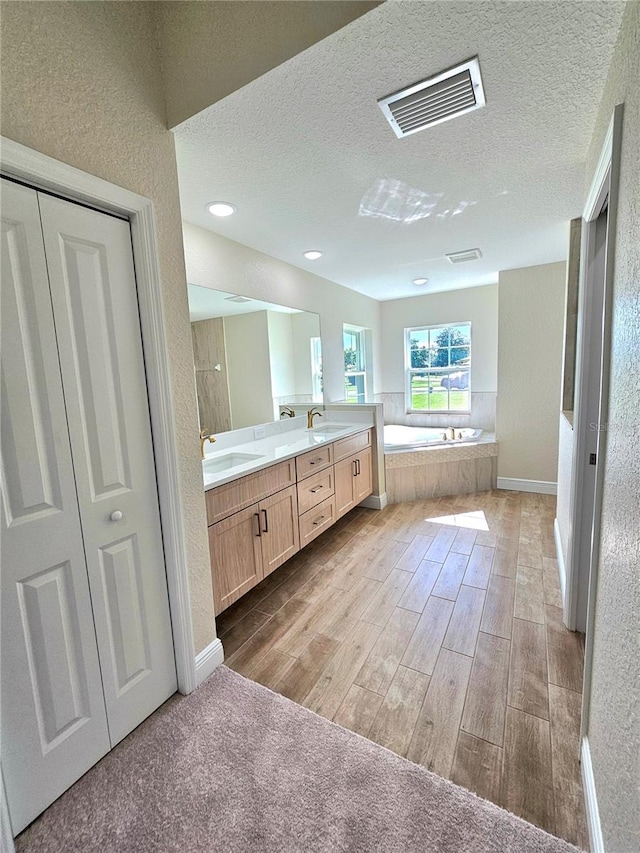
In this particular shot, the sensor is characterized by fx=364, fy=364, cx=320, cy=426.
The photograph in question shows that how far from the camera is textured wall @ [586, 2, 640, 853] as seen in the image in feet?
2.56

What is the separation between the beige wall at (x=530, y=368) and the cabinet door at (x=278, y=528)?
2.68m

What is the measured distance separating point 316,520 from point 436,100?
2356mm

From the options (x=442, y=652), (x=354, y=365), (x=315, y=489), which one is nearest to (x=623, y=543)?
(x=442, y=652)

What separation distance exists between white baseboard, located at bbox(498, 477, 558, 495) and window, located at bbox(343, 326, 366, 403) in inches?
74.2

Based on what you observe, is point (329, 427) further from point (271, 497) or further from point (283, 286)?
point (271, 497)

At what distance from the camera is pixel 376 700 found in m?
1.51

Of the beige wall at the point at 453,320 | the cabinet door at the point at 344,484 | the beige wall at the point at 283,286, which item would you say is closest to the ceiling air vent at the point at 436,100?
the beige wall at the point at 283,286

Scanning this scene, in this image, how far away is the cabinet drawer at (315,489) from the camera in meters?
2.49

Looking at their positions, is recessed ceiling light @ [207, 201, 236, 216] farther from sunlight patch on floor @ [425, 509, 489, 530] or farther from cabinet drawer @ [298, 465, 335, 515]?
sunlight patch on floor @ [425, 509, 489, 530]

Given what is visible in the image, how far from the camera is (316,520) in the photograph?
8.76 feet

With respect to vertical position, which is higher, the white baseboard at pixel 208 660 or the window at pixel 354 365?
the window at pixel 354 365

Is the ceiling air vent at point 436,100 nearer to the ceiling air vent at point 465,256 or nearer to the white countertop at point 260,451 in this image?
the white countertop at point 260,451

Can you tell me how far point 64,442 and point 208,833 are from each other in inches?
49.6

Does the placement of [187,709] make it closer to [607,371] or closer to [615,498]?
[615,498]
